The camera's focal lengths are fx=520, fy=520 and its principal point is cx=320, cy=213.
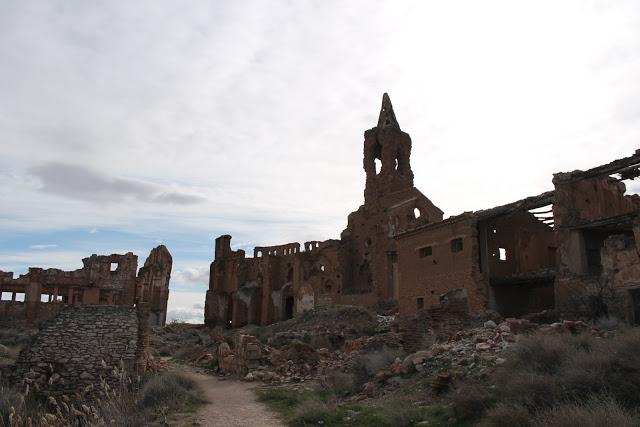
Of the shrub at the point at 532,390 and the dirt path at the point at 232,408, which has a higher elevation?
the shrub at the point at 532,390

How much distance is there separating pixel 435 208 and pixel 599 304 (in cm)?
2806

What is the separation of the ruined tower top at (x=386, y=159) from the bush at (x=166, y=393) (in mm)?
35178

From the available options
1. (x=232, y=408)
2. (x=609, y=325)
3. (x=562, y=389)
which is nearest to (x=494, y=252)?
(x=609, y=325)

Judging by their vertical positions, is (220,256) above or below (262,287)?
above

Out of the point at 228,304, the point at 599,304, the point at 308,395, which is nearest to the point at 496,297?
the point at 599,304

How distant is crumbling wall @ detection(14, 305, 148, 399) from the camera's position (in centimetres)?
1534

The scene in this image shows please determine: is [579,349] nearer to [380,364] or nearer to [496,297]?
[380,364]

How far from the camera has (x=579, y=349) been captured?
35.5 ft

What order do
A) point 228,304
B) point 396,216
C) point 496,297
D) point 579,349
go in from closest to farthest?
point 579,349 → point 496,297 → point 396,216 → point 228,304

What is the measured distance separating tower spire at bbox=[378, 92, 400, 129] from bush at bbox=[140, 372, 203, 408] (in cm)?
4146

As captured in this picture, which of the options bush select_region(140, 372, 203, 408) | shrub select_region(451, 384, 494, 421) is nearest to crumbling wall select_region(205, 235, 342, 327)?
bush select_region(140, 372, 203, 408)

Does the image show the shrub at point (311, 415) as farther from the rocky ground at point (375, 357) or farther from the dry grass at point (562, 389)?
the dry grass at point (562, 389)

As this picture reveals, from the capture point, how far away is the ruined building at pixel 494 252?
64.0 feet

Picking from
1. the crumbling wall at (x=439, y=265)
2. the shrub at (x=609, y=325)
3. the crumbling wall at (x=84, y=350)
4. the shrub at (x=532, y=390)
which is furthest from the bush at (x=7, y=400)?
the crumbling wall at (x=439, y=265)
